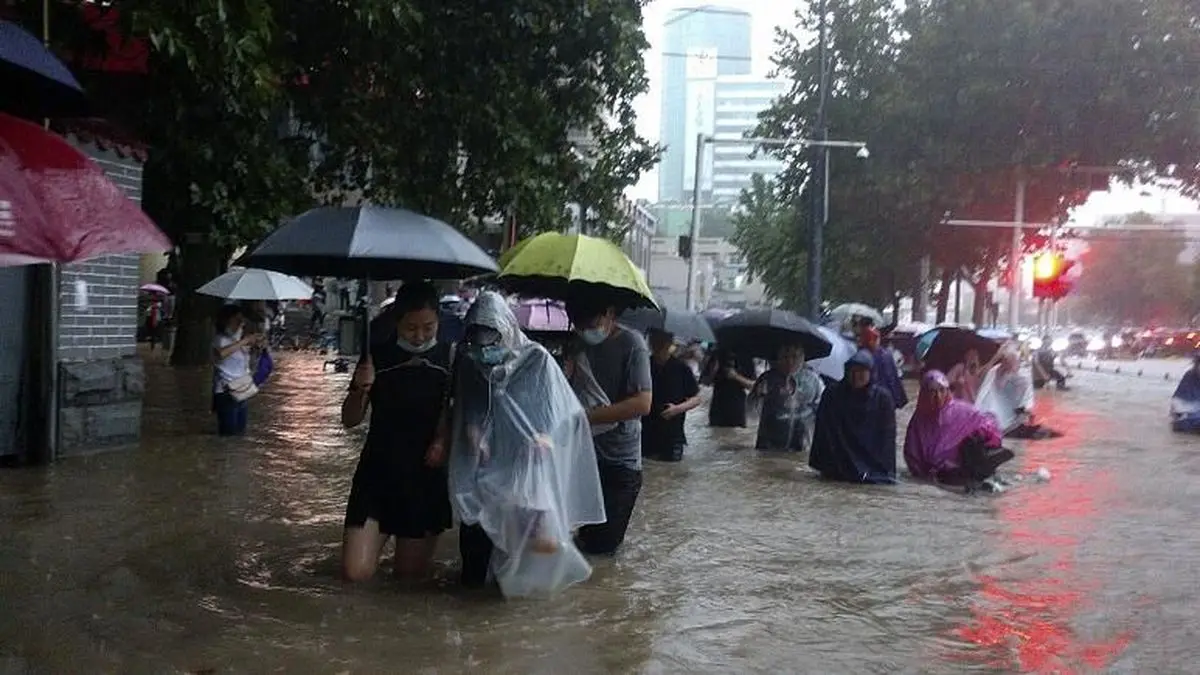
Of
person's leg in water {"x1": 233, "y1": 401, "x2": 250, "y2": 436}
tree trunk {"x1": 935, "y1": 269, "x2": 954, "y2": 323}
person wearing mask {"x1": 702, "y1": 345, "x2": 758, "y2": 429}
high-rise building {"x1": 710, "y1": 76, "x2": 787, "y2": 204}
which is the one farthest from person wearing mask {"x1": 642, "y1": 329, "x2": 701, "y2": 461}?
high-rise building {"x1": 710, "y1": 76, "x2": 787, "y2": 204}

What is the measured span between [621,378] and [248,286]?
9855 mm

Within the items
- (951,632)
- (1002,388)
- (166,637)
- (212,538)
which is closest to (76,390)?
(212,538)

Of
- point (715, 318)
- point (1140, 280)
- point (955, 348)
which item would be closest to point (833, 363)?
point (955, 348)

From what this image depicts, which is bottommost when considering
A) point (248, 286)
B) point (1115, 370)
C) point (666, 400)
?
point (1115, 370)

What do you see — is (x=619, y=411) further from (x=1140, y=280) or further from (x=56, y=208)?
(x=1140, y=280)

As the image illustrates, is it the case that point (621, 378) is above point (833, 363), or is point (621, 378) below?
above

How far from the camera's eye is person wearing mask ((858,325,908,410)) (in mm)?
12109

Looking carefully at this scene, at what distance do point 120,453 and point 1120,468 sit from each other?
10.1 m

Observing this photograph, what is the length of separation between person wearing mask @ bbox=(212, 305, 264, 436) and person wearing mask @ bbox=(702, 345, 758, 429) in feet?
18.3

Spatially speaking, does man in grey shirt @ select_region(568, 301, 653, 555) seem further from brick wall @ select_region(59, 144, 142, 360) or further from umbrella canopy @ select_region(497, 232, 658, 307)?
brick wall @ select_region(59, 144, 142, 360)

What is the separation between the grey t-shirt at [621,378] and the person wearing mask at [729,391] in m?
7.95

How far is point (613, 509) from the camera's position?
719 centimetres

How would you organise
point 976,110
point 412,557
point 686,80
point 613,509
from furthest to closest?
1. point 686,80
2. point 976,110
3. point 613,509
4. point 412,557

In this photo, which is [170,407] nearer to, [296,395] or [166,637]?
[296,395]
